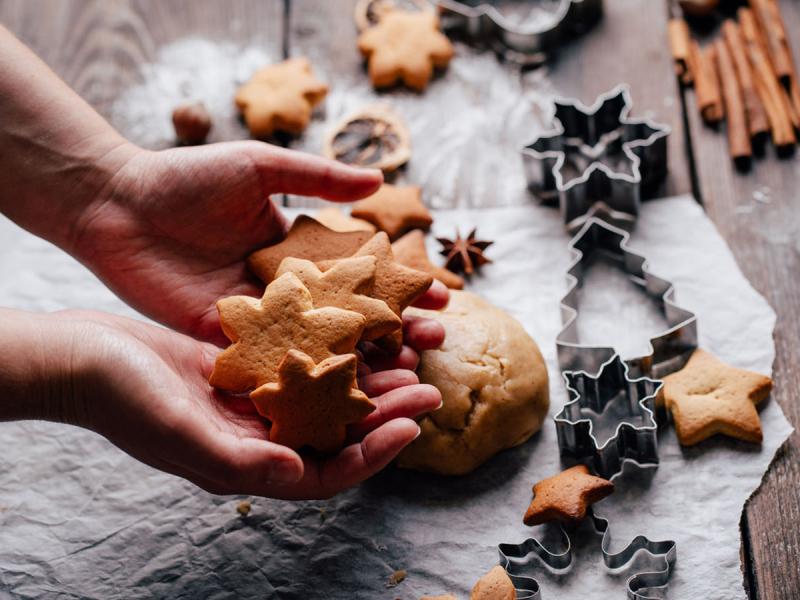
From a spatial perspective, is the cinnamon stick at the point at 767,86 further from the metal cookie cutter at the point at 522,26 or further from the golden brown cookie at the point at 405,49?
the golden brown cookie at the point at 405,49

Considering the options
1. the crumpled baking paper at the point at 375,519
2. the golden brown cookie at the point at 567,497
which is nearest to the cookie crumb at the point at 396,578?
the crumpled baking paper at the point at 375,519

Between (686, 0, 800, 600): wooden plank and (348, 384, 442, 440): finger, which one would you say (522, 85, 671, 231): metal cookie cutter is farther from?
(348, 384, 442, 440): finger

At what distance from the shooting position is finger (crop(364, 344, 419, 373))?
226 centimetres

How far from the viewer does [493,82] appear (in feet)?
10.1

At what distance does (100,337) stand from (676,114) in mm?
1760

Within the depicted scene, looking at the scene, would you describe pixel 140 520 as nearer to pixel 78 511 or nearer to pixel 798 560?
pixel 78 511

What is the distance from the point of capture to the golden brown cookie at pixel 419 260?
2.58m

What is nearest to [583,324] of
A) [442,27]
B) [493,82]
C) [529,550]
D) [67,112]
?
[529,550]

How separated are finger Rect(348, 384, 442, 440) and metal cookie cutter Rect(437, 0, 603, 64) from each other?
1.36 m

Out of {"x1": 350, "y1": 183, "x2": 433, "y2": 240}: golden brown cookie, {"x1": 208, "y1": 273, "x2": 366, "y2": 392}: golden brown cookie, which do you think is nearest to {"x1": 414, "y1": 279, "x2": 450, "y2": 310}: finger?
{"x1": 208, "y1": 273, "x2": 366, "y2": 392}: golden brown cookie

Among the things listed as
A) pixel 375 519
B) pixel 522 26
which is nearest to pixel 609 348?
pixel 375 519

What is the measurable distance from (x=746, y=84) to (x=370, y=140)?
1.05 metres

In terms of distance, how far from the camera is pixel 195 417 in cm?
187

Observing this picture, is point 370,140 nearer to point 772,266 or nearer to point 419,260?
point 419,260
